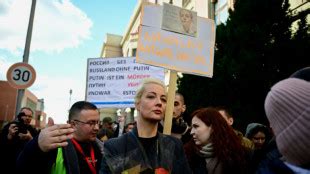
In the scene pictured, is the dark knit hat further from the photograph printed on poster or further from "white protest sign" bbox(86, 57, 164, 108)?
"white protest sign" bbox(86, 57, 164, 108)

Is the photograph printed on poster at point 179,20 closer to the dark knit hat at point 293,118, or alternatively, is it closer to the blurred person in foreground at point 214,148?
the blurred person in foreground at point 214,148

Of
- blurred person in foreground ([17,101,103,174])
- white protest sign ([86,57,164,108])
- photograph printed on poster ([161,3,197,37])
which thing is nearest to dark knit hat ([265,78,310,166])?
blurred person in foreground ([17,101,103,174])

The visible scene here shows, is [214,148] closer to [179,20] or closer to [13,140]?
[179,20]

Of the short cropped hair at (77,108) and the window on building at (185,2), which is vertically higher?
the window on building at (185,2)

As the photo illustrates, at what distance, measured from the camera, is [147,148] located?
2.37 m

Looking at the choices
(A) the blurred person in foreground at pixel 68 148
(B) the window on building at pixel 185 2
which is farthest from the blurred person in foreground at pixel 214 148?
(B) the window on building at pixel 185 2

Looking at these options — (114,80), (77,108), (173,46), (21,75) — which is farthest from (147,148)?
(21,75)

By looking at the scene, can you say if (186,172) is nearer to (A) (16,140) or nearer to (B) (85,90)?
(A) (16,140)

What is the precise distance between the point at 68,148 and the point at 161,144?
853 mm

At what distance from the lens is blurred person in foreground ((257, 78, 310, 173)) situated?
0.95 metres

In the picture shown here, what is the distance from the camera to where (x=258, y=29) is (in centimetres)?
586

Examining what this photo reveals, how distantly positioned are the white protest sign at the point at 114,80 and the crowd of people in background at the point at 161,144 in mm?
2655

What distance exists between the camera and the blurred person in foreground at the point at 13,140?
3.83m

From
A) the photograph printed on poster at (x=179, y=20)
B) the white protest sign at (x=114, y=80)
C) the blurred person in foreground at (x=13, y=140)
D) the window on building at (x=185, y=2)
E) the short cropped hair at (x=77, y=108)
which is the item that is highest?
the window on building at (x=185, y=2)
